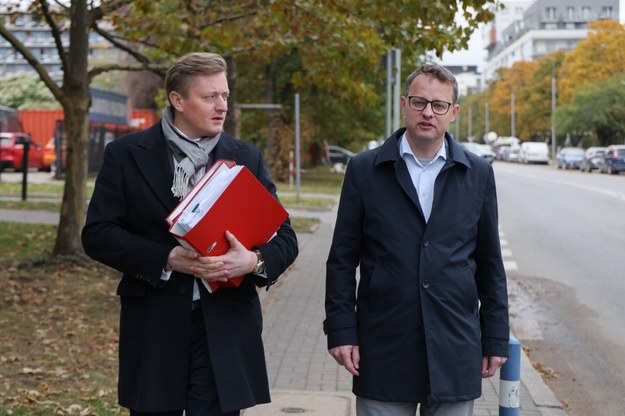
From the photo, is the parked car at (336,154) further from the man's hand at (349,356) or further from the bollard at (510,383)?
the man's hand at (349,356)

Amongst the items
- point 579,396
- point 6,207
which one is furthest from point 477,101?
point 579,396

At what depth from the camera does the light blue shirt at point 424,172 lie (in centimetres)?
383

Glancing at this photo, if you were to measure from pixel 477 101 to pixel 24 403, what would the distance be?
148m

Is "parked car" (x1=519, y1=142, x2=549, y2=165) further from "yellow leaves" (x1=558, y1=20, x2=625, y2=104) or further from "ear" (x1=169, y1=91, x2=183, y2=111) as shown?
"ear" (x1=169, y1=91, x2=183, y2=111)

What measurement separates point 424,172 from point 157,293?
1.03 meters

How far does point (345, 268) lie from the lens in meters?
3.88

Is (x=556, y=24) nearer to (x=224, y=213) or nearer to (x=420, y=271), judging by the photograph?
(x=420, y=271)

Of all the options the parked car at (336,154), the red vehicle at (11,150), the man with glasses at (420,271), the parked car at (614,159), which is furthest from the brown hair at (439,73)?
the parked car at (336,154)

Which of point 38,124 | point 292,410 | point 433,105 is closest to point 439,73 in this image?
point 433,105

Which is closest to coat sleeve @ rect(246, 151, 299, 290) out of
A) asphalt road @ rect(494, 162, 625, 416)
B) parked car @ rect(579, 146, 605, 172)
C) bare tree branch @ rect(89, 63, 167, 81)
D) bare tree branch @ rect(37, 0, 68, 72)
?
asphalt road @ rect(494, 162, 625, 416)

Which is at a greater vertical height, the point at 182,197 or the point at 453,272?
the point at 182,197

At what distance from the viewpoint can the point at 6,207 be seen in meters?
21.5

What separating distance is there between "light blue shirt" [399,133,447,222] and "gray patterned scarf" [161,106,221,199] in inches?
26.8

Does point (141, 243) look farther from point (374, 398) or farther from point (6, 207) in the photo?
point (6, 207)
